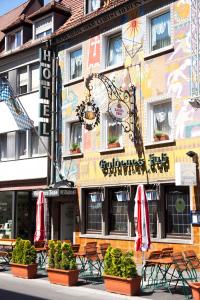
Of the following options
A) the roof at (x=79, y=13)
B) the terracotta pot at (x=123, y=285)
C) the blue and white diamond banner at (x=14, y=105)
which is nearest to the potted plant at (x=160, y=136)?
the roof at (x=79, y=13)

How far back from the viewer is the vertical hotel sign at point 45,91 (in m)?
22.9

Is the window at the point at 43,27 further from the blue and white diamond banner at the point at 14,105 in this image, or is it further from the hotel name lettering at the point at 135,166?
the hotel name lettering at the point at 135,166

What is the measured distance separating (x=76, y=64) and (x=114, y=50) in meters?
2.38

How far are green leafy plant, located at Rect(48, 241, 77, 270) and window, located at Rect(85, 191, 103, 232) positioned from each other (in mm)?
6245

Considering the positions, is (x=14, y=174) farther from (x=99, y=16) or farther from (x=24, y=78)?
(x=99, y=16)

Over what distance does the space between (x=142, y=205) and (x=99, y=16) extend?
9.89 metres

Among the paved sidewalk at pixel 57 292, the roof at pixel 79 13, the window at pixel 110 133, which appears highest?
the roof at pixel 79 13

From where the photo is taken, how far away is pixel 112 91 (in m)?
20.2

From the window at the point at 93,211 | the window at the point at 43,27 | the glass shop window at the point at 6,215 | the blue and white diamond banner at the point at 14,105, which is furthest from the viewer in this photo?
the glass shop window at the point at 6,215

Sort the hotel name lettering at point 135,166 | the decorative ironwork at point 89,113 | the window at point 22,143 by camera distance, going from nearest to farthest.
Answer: the hotel name lettering at point 135,166 → the decorative ironwork at point 89,113 → the window at point 22,143

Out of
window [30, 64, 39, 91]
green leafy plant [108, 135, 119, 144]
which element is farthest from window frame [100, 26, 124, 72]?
window [30, 64, 39, 91]

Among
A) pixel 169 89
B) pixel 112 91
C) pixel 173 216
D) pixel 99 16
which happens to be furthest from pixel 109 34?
pixel 173 216

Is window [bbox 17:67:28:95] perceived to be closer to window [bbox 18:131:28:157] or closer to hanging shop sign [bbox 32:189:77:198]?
window [bbox 18:131:28:157]

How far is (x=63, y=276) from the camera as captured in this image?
13898 millimetres
